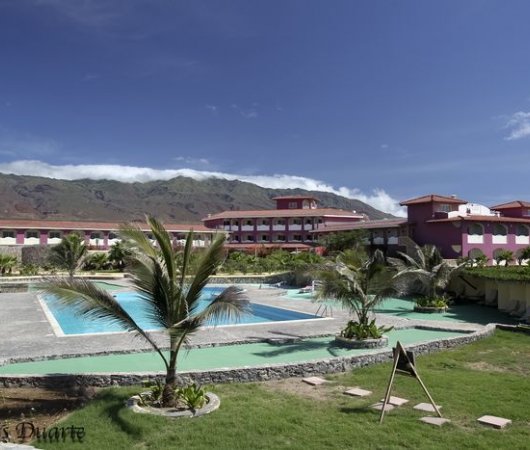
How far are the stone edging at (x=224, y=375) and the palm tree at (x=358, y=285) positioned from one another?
72.4 inches

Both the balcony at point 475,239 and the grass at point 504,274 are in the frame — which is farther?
the balcony at point 475,239

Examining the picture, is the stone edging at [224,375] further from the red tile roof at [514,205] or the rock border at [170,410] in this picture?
the red tile roof at [514,205]

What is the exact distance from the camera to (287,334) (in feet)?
49.4

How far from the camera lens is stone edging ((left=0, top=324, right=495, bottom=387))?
9328mm

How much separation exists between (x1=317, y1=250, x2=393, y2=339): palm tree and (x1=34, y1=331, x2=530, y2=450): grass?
3.09 m

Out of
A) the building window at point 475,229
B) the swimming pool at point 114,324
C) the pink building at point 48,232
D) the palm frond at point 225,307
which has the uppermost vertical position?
the building window at point 475,229

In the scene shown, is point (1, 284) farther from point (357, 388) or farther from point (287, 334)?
point (357, 388)

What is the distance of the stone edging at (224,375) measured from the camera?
933cm

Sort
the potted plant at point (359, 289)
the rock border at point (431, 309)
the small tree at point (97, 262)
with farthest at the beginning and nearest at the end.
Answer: the small tree at point (97, 262) < the rock border at point (431, 309) < the potted plant at point (359, 289)

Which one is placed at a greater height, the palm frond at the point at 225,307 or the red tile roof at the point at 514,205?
the red tile roof at the point at 514,205

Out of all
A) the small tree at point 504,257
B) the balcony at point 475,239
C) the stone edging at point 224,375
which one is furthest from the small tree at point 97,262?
the stone edging at point 224,375

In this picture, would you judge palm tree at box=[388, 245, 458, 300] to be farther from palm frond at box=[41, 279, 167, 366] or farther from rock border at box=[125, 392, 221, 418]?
palm frond at box=[41, 279, 167, 366]

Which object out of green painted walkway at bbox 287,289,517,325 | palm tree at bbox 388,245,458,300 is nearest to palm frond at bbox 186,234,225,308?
green painted walkway at bbox 287,289,517,325

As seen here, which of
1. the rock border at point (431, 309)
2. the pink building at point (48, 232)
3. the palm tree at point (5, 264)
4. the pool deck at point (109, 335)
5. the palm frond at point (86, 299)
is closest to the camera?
the palm frond at point (86, 299)
